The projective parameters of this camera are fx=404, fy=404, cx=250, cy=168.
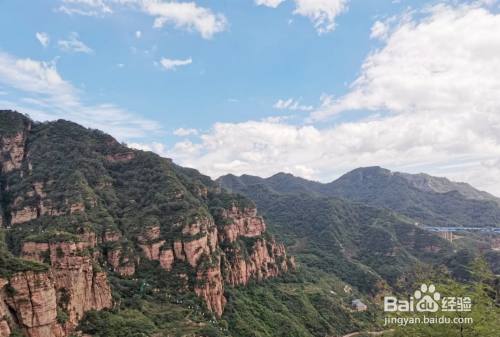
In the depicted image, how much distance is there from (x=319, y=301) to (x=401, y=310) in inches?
3737

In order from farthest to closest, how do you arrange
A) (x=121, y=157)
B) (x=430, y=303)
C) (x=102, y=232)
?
(x=121, y=157), (x=102, y=232), (x=430, y=303)

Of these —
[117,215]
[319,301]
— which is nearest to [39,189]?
[117,215]

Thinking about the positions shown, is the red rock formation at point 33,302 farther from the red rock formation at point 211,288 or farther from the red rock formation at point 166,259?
the red rock formation at point 166,259

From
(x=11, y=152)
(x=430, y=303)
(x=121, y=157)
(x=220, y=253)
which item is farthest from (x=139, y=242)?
(x=430, y=303)

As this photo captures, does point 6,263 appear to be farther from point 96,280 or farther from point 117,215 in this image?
point 117,215

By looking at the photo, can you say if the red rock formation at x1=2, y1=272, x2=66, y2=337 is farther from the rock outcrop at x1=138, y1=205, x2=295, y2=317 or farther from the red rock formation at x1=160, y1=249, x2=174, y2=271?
the rock outcrop at x1=138, y1=205, x2=295, y2=317

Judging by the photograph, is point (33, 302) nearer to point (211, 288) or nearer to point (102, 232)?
point (102, 232)

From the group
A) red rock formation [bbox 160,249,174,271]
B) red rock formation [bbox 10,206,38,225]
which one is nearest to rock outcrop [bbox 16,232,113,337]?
red rock formation [bbox 160,249,174,271]

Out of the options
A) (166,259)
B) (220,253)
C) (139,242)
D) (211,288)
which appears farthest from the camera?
(220,253)

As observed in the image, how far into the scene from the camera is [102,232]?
90.2 metres

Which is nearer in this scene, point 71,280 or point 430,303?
point 430,303

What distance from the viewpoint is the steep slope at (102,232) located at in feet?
194

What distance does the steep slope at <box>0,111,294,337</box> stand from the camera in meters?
59.1

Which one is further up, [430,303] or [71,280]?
[430,303]
